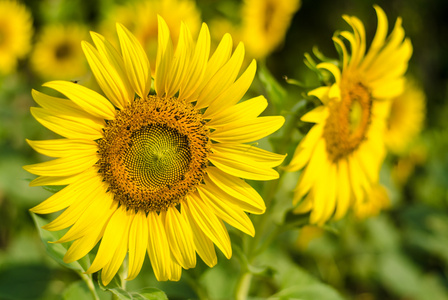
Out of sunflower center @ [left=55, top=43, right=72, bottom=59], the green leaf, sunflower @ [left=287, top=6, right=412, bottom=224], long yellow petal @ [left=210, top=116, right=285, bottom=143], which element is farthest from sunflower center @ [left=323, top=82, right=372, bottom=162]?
sunflower center @ [left=55, top=43, right=72, bottom=59]

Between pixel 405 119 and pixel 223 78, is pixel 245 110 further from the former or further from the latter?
pixel 405 119

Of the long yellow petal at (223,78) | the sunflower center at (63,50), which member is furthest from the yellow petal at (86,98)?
the sunflower center at (63,50)

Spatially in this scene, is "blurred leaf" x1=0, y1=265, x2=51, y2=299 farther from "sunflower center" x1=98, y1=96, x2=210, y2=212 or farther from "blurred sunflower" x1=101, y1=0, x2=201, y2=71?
"blurred sunflower" x1=101, y1=0, x2=201, y2=71

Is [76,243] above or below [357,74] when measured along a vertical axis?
below

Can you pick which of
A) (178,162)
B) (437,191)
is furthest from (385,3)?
(178,162)

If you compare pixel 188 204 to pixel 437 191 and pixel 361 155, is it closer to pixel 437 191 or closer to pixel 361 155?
pixel 361 155

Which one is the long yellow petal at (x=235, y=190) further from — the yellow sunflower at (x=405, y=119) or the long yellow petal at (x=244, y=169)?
the yellow sunflower at (x=405, y=119)

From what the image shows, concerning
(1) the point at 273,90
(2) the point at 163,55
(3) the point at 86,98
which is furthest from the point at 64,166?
(1) the point at 273,90
